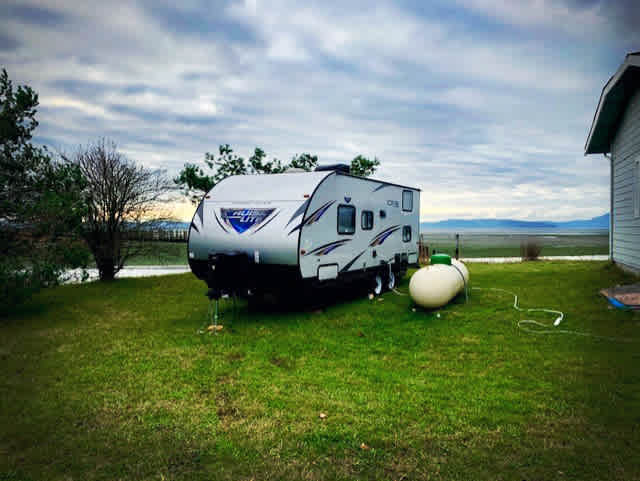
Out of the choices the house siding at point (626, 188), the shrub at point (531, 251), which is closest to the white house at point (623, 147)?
the house siding at point (626, 188)

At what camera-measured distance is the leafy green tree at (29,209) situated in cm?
906

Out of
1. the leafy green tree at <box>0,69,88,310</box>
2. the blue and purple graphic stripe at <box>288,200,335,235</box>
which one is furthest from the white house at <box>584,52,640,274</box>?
the leafy green tree at <box>0,69,88,310</box>

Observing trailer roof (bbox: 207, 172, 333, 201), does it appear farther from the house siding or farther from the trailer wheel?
the house siding

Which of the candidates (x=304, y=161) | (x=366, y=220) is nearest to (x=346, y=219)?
(x=366, y=220)

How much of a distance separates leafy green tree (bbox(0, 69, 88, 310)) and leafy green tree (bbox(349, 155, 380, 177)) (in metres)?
11.6

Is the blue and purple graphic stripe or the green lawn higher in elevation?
the blue and purple graphic stripe

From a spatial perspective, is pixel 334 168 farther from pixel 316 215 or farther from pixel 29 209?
pixel 29 209

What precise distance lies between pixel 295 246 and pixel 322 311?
2124 mm

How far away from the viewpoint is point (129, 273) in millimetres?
18156

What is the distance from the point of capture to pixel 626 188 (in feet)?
41.3

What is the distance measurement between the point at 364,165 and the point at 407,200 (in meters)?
7.15

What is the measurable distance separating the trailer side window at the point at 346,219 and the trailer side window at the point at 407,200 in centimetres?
310

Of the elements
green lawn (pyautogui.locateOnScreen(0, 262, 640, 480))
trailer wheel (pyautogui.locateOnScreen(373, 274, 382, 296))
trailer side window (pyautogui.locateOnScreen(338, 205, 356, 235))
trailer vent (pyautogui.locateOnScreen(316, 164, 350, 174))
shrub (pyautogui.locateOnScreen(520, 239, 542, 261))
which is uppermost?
trailer vent (pyautogui.locateOnScreen(316, 164, 350, 174))

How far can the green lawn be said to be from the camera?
368 cm
